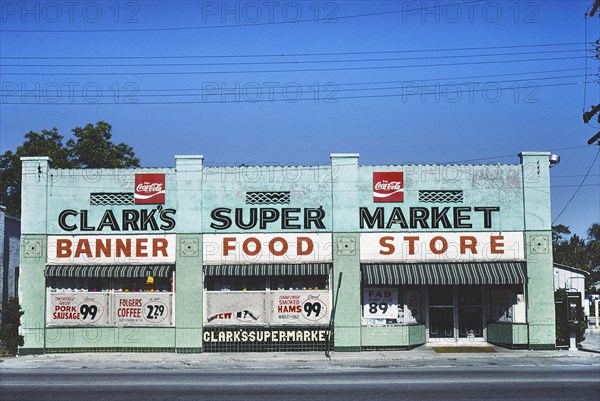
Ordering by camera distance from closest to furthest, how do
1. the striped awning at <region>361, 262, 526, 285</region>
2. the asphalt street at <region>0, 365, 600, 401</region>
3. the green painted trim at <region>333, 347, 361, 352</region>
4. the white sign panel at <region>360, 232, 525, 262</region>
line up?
the asphalt street at <region>0, 365, 600, 401</region> → the striped awning at <region>361, 262, 526, 285</region> → the green painted trim at <region>333, 347, 361, 352</region> → the white sign panel at <region>360, 232, 525, 262</region>

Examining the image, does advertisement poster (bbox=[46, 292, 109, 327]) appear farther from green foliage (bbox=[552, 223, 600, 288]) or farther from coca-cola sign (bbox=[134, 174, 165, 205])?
green foliage (bbox=[552, 223, 600, 288])

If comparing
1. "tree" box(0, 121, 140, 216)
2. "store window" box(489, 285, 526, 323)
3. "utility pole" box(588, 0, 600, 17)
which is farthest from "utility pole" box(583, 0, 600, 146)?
"tree" box(0, 121, 140, 216)

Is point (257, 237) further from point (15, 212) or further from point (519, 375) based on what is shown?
point (15, 212)

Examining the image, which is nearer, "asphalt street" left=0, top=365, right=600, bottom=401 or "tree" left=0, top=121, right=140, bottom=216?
"asphalt street" left=0, top=365, right=600, bottom=401

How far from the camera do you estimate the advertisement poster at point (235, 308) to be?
96.7 feet

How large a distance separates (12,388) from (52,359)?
8647 mm

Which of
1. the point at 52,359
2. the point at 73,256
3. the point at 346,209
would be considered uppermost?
the point at 346,209

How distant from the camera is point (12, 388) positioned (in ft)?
63.5

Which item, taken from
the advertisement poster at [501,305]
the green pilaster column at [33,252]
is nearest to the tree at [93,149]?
the green pilaster column at [33,252]

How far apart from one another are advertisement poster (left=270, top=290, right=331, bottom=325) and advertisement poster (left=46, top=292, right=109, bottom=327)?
6738mm

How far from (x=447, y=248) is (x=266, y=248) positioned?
23.4 ft

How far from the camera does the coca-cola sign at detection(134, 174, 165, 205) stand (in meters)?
29.7

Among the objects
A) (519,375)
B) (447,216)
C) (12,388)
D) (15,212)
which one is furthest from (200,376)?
(15,212)

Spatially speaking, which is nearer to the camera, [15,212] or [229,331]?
[229,331]
